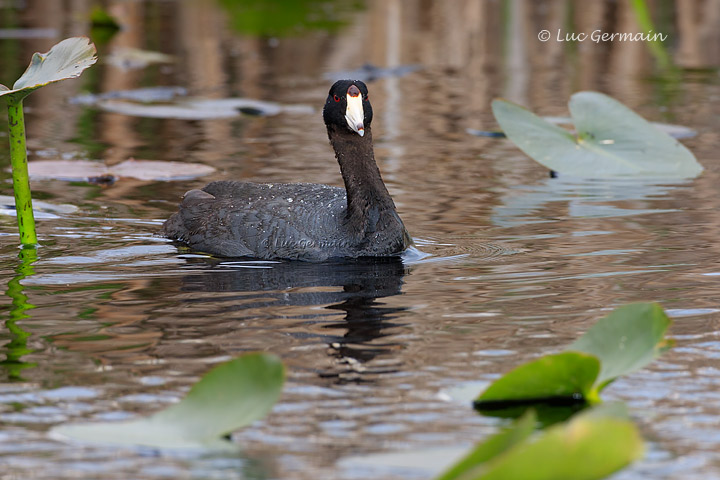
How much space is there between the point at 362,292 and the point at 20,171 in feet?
5.97

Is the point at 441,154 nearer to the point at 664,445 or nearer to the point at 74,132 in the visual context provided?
the point at 74,132

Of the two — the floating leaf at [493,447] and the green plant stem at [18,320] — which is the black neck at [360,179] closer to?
the green plant stem at [18,320]

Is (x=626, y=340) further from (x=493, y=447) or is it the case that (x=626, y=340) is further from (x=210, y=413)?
(x=210, y=413)

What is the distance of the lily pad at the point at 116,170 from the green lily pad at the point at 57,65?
2610 mm

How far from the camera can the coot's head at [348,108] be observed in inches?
240

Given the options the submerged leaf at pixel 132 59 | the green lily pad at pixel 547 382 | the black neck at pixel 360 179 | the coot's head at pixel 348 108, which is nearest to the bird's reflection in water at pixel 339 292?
the black neck at pixel 360 179

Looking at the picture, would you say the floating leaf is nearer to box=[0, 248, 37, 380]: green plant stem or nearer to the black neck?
box=[0, 248, 37, 380]: green plant stem

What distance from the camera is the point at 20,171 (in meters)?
5.65

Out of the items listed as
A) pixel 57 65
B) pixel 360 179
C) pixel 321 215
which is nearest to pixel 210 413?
pixel 57 65

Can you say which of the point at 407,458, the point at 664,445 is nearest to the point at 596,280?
the point at 664,445

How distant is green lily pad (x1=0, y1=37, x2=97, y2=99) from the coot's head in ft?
4.70

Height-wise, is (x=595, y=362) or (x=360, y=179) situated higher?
(x=360, y=179)

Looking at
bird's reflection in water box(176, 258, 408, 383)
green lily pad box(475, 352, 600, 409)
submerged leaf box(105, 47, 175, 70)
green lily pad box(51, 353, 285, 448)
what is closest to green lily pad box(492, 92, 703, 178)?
bird's reflection in water box(176, 258, 408, 383)

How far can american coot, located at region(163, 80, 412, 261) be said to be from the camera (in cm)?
614
